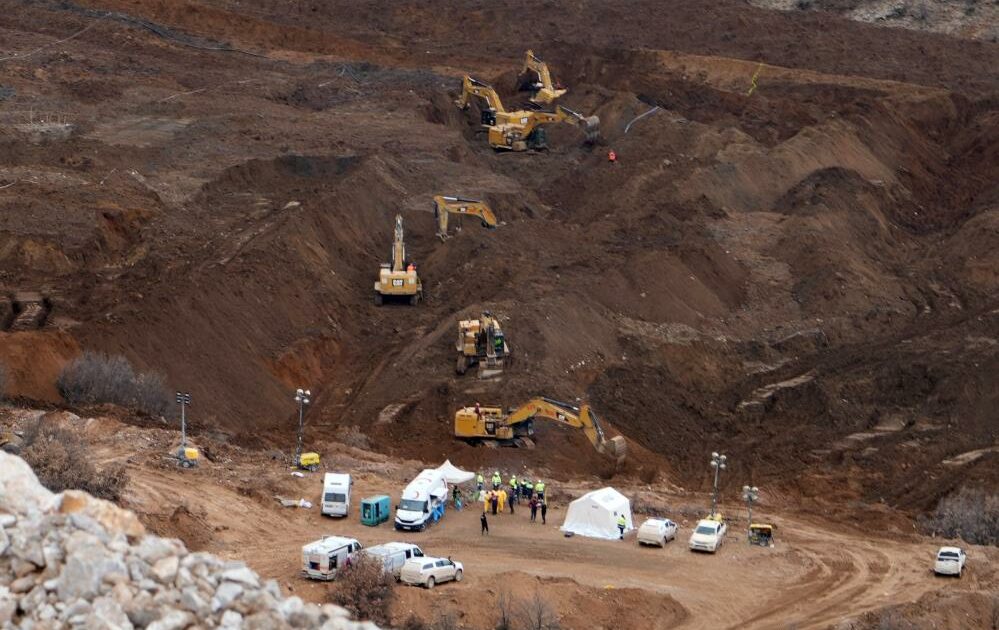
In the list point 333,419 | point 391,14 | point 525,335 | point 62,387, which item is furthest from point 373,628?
point 391,14

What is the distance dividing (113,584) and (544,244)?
4643 centimetres

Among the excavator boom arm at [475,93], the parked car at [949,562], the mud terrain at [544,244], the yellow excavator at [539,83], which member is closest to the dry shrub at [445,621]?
the mud terrain at [544,244]

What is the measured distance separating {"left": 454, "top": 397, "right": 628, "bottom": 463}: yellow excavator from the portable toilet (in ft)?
29.2

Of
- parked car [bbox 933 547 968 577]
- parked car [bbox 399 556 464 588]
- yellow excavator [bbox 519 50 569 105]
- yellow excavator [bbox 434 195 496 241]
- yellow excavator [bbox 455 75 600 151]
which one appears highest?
yellow excavator [bbox 519 50 569 105]

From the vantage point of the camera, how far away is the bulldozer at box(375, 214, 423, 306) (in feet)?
181

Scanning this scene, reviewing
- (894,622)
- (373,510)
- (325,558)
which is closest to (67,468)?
(325,558)

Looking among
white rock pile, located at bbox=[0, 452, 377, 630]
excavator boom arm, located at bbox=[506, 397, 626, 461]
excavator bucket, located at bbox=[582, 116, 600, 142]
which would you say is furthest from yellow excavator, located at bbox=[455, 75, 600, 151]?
white rock pile, located at bbox=[0, 452, 377, 630]

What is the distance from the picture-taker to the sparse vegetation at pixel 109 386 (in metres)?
40.8

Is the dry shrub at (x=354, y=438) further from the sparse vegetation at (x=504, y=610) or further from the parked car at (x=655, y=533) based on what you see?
the sparse vegetation at (x=504, y=610)

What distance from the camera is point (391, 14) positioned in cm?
10844

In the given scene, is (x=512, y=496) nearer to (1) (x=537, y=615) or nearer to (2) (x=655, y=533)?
(2) (x=655, y=533)

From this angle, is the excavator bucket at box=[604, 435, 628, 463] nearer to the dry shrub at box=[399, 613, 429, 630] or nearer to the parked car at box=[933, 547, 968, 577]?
the parked car at box=[933, 547, 968, 577]

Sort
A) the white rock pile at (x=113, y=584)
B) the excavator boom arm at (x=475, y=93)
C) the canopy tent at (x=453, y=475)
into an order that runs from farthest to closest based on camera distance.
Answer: the excavator boom arm at (x=475, y=93) < the canopy tent at (x=453, y=475) < the white rock pile at (x=113, y=584)

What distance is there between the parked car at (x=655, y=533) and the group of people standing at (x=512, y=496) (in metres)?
2.14
